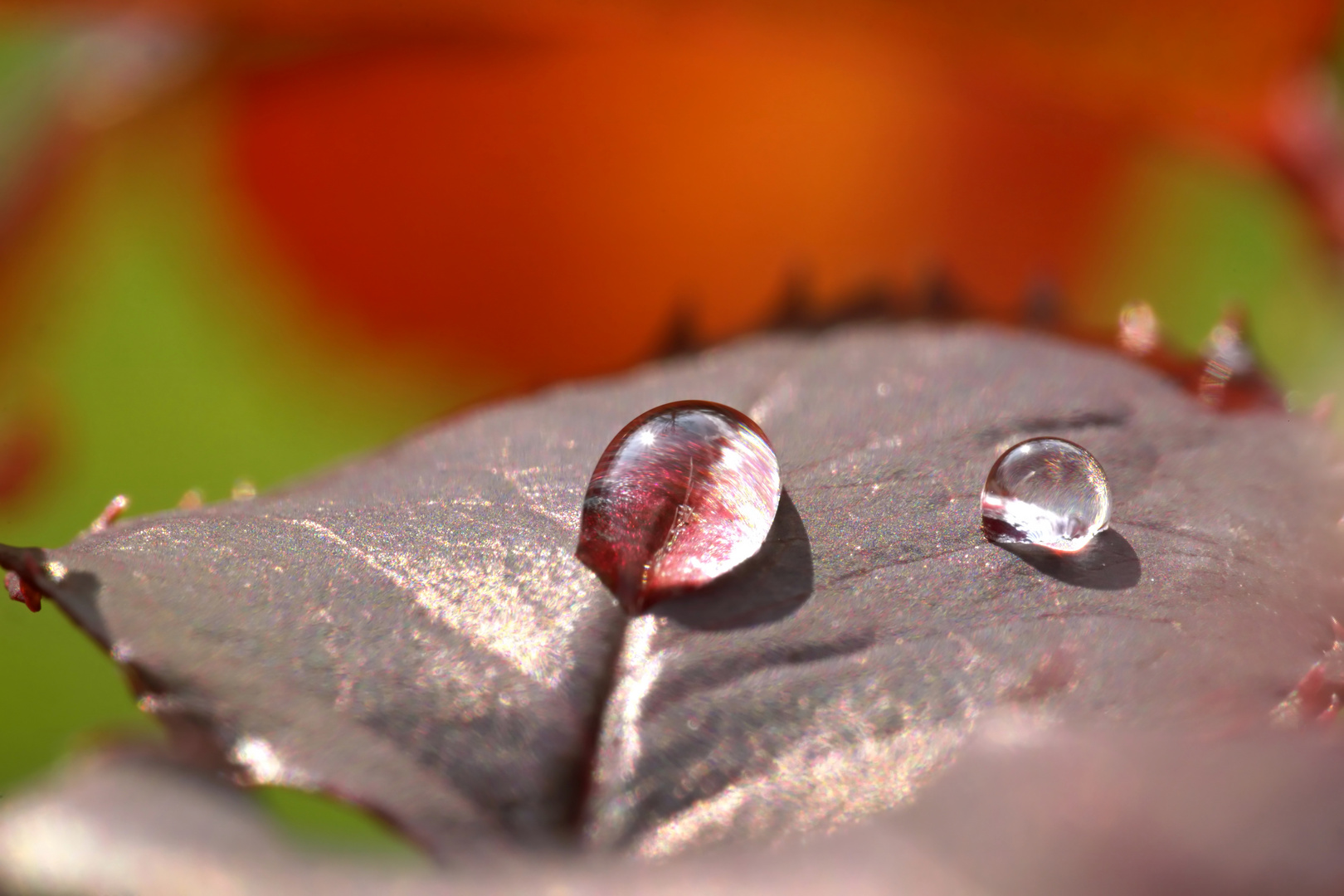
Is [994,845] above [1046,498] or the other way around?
the other way around

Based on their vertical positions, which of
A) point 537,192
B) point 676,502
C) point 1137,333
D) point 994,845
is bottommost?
point 994,845

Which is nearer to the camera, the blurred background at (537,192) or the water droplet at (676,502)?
the water droplet at (676,502)

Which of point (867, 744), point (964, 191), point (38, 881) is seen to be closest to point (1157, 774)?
point (867, 744)

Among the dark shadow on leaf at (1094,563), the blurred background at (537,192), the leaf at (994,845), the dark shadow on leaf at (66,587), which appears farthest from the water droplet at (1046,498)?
the blurred background at (537,192)

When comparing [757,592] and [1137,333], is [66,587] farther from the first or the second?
[1137,333]

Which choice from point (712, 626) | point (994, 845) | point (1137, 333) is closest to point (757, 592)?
point (712, 626)

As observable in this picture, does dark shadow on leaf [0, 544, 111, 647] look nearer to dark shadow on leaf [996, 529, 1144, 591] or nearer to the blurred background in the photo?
dark shadow on leaf [996, 529, 1144, 591]

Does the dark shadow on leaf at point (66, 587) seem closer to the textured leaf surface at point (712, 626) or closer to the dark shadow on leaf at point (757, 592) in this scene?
the textured leaf surface at point (712, 626)

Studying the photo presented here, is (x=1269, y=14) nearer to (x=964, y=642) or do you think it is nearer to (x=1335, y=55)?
(x=1335, y=55)
